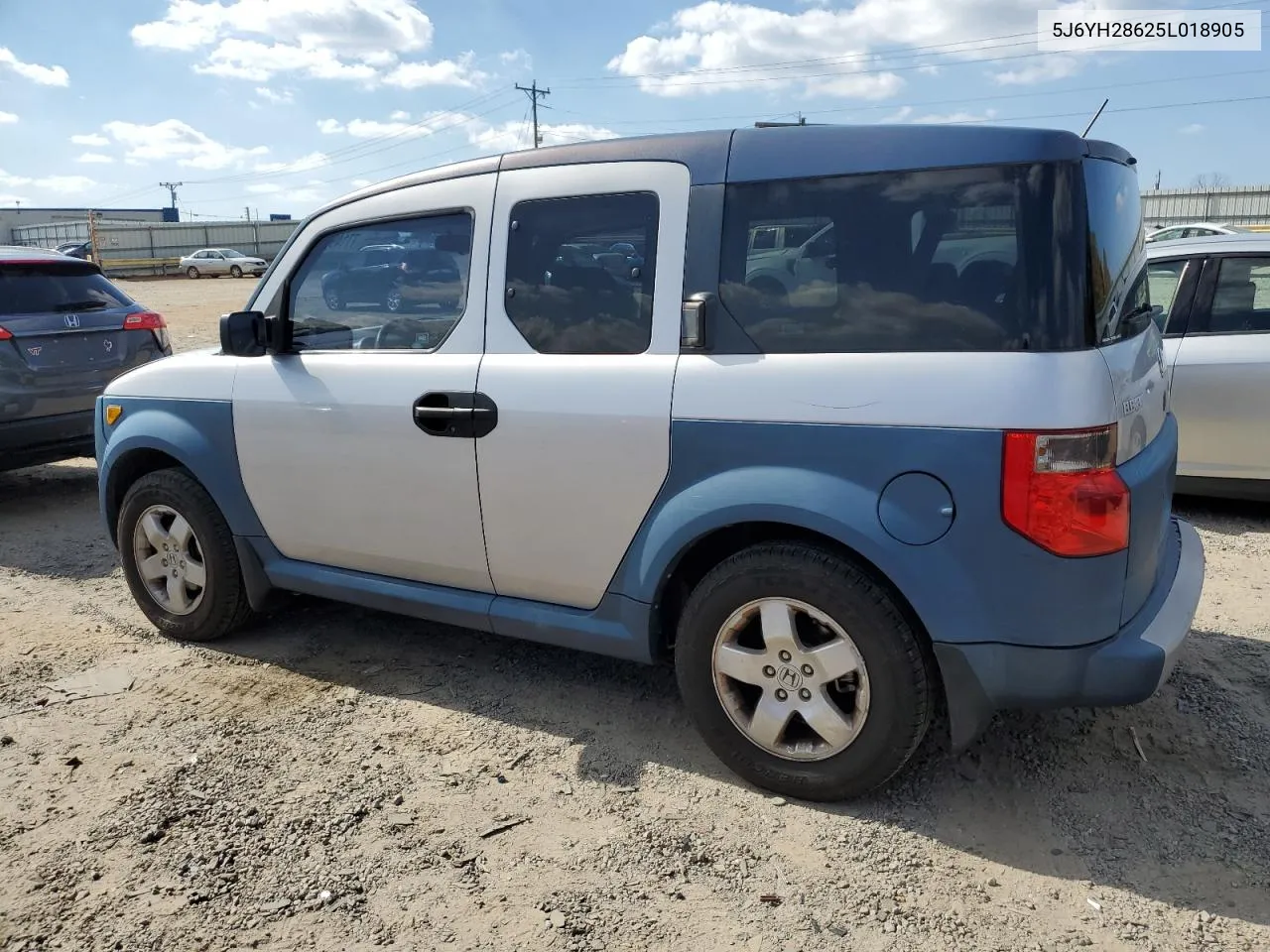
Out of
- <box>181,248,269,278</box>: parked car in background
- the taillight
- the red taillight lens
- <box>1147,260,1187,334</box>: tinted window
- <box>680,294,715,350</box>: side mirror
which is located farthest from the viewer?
<box>181,248,269,278</box>: parked car in background

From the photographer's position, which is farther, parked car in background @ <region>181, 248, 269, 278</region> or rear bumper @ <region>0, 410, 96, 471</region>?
parked car in background @ <region>181, 248, 269, 278</region>

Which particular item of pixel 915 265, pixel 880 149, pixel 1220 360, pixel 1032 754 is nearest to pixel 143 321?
pixel 880 149

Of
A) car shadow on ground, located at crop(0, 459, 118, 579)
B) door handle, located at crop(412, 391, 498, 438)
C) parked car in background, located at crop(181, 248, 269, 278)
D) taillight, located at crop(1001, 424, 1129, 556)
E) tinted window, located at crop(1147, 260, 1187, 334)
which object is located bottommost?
car shadow on ground, located at crop(0, 459, 118, 579)

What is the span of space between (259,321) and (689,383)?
193 centimetres

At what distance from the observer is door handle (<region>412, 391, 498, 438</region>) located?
3.40m

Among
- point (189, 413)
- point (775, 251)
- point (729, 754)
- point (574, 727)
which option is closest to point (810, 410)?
point (775, 251)

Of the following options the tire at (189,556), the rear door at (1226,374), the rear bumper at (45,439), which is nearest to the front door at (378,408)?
the tire at (189,556)

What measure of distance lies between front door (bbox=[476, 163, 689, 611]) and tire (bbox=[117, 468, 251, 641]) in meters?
1.44

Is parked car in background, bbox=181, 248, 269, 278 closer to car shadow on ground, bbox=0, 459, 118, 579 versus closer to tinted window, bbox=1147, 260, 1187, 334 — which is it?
car shadow on ground, bbox=0, 459, 118, 579

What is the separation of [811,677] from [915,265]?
4.00 ft

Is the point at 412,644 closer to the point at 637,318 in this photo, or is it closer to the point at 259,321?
the point at 259,321

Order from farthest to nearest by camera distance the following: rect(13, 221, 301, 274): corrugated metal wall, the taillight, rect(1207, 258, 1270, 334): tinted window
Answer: rect(13, 221, 301, 274): corrugated metal wall < rect(1207, 258, 1270, 334): tinted window < the taillight

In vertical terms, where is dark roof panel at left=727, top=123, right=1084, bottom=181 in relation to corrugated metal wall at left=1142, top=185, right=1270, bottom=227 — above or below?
below

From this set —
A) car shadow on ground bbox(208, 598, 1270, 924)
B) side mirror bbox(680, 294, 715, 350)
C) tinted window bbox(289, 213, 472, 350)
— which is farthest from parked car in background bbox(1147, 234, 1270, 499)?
tinted window bbox(289, 213, 472, 350)
